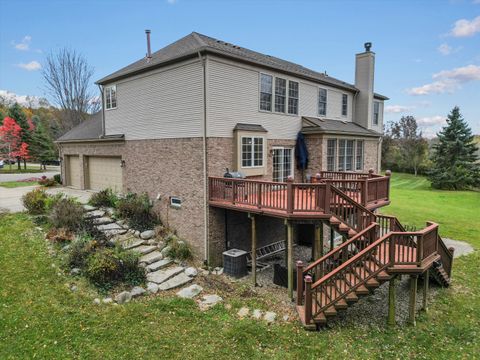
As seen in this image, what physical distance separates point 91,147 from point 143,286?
1103cm

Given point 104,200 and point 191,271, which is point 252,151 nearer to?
point 191,271

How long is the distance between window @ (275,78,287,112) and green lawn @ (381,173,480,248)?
40.4ft

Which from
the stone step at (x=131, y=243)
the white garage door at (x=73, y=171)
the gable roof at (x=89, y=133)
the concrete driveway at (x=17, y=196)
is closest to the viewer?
the stone step at (x=131, y=243)

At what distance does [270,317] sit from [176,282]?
140 inches

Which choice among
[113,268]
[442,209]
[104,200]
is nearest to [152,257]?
[113,268]

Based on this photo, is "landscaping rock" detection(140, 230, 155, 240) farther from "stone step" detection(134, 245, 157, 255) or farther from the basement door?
the basement door

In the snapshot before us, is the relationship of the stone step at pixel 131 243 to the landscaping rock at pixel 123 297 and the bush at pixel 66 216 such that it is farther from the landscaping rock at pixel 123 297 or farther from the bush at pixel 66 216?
the landscaping rock at pixel 123 297

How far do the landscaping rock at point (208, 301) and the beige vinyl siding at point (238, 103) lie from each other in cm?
569

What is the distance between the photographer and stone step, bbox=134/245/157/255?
11798 mm

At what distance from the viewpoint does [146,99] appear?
13836mm

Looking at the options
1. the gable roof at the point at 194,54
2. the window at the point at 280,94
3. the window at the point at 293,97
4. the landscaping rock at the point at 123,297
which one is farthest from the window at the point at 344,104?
the landscaping rock at the point at 123,297

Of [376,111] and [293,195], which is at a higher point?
[376,111]

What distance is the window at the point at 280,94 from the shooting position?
14055 mm

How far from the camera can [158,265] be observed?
11.2 metres
